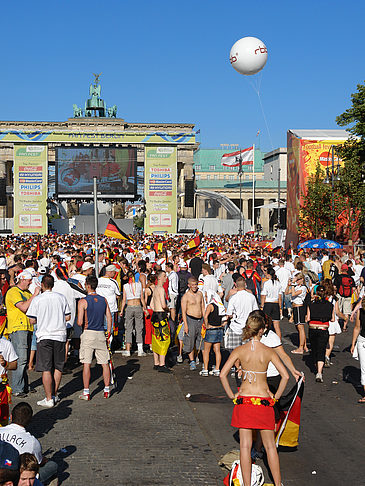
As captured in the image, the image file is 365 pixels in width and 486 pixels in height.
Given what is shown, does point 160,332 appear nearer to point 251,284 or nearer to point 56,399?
point 56,399

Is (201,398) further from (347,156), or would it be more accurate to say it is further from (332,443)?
(347,156)

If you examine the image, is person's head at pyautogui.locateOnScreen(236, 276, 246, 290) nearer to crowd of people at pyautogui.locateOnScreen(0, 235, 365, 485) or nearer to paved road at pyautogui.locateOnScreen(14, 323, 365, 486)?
crowd of people at pyautogui.locateOnScreen(0, 235, 365, 485)

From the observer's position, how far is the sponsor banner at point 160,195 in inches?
2140

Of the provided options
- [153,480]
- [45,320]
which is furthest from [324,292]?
[153,480]

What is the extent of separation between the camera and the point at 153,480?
5.78 meters

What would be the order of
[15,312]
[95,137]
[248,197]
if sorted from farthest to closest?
[248,197]
[95,137]
[15,312]

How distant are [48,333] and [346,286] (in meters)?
9.18

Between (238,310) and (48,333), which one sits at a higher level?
(238,310)

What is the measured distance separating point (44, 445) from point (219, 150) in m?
129

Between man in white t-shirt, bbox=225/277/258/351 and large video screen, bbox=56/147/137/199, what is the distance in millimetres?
45549

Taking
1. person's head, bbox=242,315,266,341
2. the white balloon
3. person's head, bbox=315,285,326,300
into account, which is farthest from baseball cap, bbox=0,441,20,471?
the white balloon

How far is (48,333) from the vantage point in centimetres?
823

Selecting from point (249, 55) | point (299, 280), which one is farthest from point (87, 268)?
point (249, 55)

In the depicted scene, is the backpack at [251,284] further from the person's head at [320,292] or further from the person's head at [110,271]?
the person's head at [110,271]
